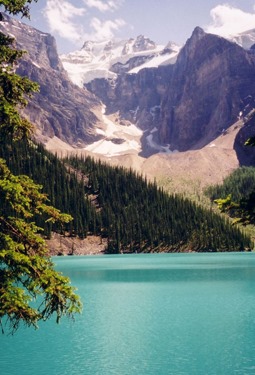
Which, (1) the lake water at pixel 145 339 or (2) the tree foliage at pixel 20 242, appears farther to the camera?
(1) the lake water at pixel 145 339

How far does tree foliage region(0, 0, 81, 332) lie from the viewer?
14031 millimetres

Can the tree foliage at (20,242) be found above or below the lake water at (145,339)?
above

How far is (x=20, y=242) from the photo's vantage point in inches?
591

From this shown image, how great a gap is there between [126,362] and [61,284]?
14.9 metres

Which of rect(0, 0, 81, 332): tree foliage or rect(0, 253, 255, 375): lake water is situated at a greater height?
rect(0, 0, 81, 332): tree foliage

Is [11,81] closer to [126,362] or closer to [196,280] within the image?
[126,362]

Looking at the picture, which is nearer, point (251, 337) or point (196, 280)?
point (251, 337)

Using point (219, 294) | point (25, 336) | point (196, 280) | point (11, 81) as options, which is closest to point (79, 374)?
point (25, 336)

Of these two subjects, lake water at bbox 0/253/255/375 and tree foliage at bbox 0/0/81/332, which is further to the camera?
lake water at bbox 0/253/255/375

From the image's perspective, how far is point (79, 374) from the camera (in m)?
24.6

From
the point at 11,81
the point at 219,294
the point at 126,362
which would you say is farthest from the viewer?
the point at 219,294

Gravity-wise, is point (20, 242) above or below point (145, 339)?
above

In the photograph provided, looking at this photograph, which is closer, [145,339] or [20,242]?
[20,242]

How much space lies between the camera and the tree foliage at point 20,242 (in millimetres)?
14031
